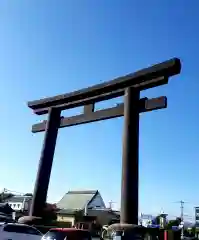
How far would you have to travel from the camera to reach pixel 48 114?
15016mm

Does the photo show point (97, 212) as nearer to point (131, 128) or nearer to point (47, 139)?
point (47, 139)

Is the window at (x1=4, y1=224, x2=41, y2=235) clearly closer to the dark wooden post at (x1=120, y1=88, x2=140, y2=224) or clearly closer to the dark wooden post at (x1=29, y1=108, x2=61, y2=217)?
the dark wooden post at (x1=29, y1=108, x2=61, y2=217)

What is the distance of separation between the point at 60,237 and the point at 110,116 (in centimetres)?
558

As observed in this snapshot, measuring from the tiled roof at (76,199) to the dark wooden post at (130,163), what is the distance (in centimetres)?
3519

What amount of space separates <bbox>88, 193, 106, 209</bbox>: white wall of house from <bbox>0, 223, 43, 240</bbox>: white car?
116ft

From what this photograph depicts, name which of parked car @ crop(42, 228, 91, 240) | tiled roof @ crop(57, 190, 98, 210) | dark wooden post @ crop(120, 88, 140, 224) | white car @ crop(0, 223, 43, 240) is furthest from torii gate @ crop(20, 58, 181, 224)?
tiled roof @ crop(57, 190, 98, 210)

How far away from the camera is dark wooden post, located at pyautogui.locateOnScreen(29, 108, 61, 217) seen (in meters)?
12.8

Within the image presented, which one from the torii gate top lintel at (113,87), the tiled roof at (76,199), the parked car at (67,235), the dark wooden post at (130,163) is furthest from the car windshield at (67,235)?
the tiled roof at (76,199)

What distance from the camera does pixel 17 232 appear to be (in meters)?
10.9

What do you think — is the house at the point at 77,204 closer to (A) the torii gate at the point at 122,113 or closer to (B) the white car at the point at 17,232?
(A) the torii gate at the point at 122,113

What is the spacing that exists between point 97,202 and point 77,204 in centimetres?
437

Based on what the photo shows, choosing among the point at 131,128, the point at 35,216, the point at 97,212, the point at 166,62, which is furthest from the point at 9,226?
the point at 97,212

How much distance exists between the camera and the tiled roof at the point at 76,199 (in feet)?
149

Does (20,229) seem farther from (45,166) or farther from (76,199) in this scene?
(76,199)
